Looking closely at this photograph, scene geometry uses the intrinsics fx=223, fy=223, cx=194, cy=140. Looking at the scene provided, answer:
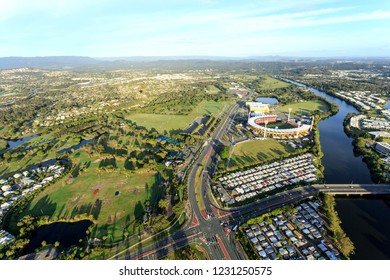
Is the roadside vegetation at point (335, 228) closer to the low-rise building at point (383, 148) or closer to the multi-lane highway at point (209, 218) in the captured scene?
the multi-lane highway at point (209, 218)

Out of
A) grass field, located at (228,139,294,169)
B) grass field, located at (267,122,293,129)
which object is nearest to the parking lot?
grass field, located at (228,139,294,169)

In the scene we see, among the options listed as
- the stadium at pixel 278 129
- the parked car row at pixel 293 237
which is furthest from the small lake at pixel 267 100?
the parked car row at pixel 293 237

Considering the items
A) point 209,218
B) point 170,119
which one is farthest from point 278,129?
point 209,218

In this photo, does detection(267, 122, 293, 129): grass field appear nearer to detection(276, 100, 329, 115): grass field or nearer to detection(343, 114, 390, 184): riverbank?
detection(343, 114, 390, 184): riverbank

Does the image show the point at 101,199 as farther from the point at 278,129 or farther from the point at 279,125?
the point at 279,125

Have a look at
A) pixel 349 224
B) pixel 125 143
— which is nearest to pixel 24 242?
pixel 125 143
